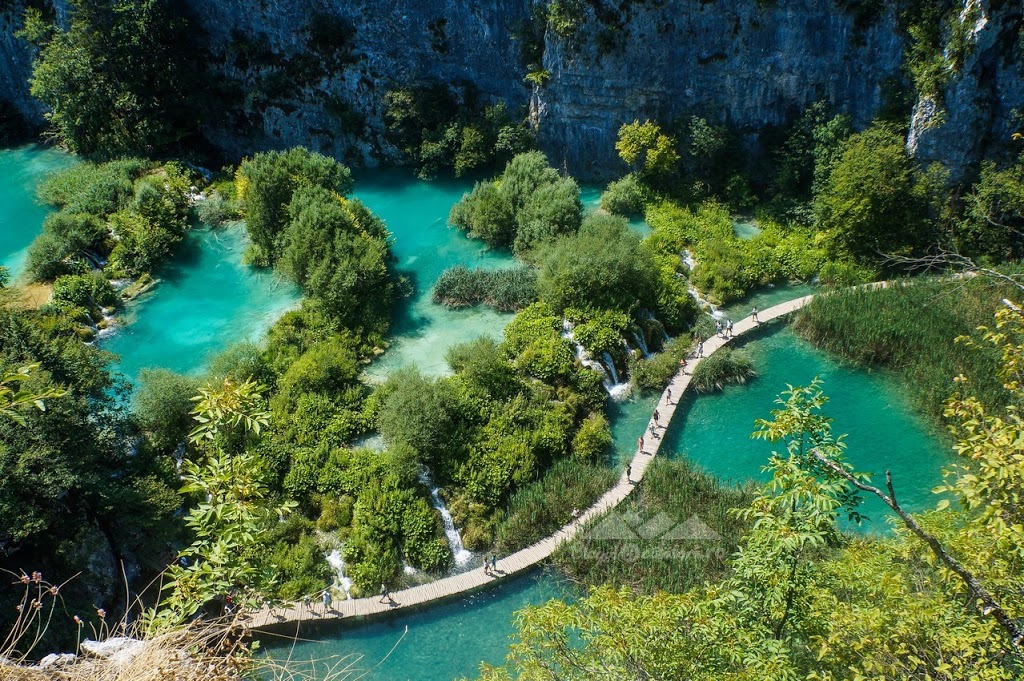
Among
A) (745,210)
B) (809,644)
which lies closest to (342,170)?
(745,210)

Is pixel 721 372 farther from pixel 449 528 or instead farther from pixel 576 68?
pixel 576 68

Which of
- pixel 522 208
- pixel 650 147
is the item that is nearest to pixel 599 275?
pixel 522 208

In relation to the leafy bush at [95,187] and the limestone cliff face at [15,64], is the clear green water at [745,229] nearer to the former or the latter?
the leafy bush at [95,187]

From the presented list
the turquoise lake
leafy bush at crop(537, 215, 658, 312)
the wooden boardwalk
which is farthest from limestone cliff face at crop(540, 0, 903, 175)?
the wooden boardwalk

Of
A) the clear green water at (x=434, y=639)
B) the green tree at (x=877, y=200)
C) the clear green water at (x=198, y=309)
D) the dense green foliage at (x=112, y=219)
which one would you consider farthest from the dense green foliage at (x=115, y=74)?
the green tree at (x=877, y=200)

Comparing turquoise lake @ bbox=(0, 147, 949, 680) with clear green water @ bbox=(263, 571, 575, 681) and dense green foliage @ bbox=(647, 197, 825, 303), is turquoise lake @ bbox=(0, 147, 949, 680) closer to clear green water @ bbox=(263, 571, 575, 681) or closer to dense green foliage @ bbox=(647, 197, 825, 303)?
clear green water @ bbox=(263, 571, 575, 681)

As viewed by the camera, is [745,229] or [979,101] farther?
[745,229]
